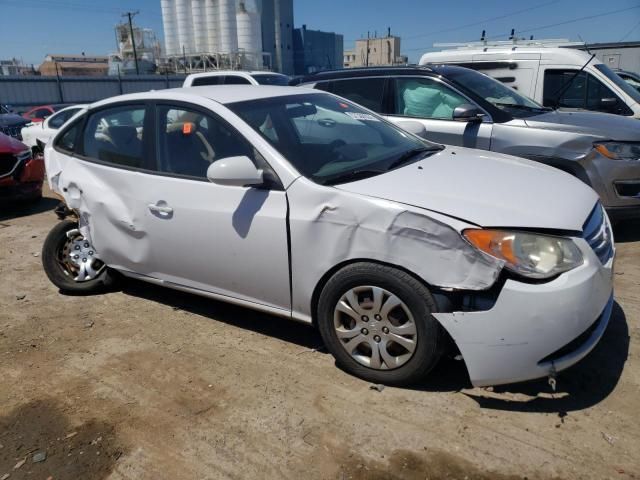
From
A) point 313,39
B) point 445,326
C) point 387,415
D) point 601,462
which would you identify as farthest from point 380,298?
point 313,39

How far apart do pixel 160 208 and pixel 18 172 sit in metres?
4.97

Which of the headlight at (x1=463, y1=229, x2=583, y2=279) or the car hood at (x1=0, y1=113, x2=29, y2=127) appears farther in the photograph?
the car hood at (x1=0, y1=113, x2=29, y2=127)

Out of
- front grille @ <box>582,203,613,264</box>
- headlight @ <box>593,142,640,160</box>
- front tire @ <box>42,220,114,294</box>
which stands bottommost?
front tire @ <box>42,220,114,294</box>

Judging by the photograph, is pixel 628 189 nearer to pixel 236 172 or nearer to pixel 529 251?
pixel 529 251

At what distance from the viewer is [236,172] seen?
116 inches

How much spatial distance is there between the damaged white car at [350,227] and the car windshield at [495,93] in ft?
7.34

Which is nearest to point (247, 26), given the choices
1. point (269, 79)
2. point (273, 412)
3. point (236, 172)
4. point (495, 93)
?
point (269, 79)

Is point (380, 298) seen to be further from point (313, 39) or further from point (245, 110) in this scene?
point (313, 39)

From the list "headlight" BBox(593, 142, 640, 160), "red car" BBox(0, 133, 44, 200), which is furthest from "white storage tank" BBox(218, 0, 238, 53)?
"headlight" BBox(593, 142, 640, 160)

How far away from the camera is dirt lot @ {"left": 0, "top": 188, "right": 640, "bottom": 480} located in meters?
2.40

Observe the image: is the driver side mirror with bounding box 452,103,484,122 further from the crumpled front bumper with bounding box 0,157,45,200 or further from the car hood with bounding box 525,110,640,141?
the crumpled front bumper with bounding box 0,157,45,200

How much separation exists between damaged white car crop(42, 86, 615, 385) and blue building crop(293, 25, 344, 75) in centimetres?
7025

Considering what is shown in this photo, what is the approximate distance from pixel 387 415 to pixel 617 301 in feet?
7.12

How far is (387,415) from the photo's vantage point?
106 inches
